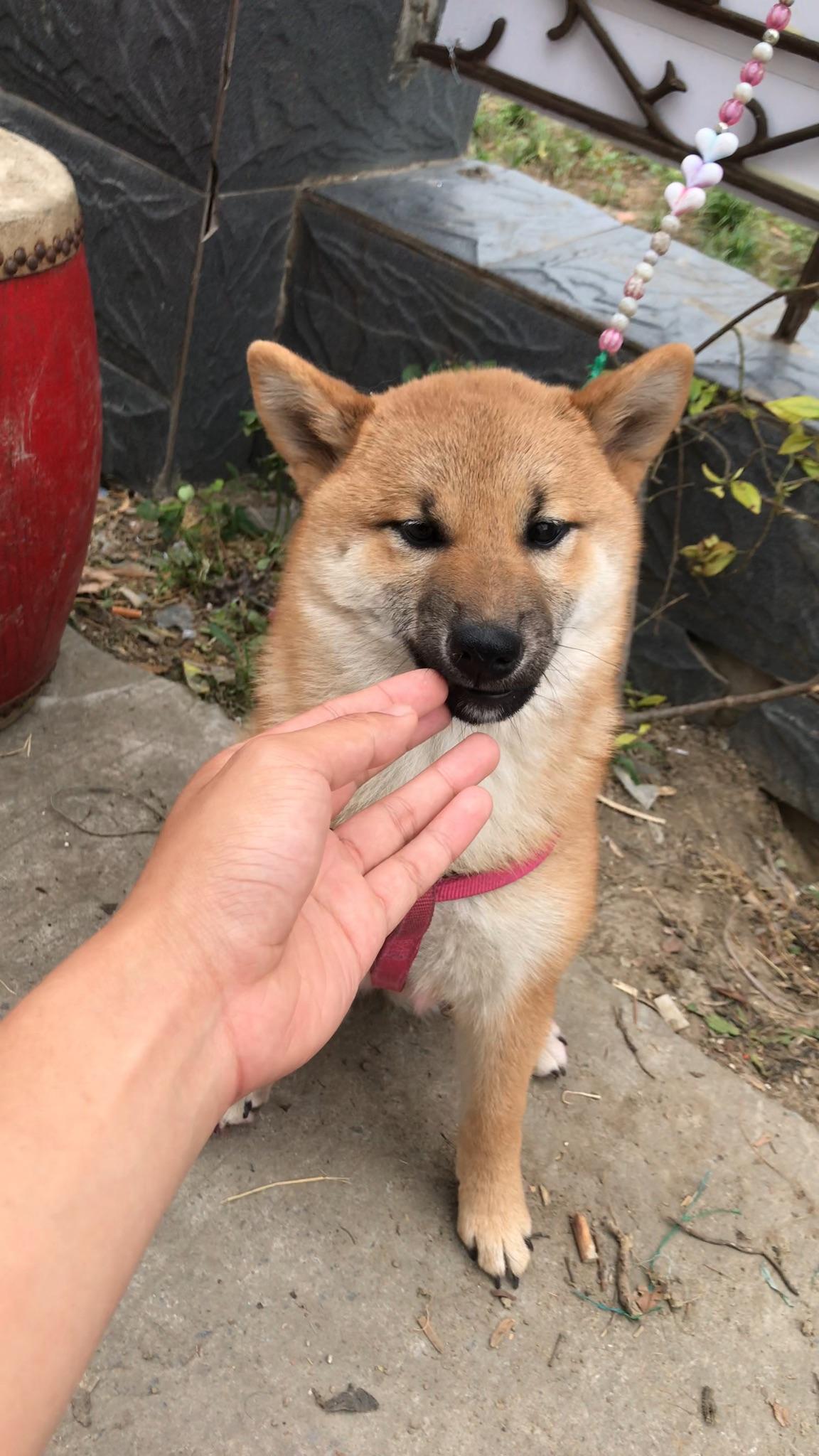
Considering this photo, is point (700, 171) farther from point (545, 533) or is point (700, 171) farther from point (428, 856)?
point (428, 856)

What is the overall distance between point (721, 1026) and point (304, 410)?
205 cm

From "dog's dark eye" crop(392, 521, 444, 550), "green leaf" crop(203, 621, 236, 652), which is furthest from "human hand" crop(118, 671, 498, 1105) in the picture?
"green leaf" crop(203, 621, 236, 652)

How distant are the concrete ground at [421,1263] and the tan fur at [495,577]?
19 centimetres

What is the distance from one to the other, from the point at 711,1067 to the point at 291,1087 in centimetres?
115

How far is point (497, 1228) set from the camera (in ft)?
7.49

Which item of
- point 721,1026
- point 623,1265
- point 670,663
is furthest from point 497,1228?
point 670,663

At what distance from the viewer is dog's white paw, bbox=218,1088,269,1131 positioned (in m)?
2.43

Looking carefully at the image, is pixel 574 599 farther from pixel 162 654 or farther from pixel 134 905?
pixel 162 654

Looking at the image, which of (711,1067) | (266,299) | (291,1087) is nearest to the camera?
(291,1087)

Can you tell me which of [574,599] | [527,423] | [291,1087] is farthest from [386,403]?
[291,1087]

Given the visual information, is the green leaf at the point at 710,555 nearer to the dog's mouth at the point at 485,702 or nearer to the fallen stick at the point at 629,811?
the fallen stick at the point at 629,811

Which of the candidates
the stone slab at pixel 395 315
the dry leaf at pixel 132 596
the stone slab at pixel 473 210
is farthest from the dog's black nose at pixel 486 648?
the stone slab at pixel 473 210

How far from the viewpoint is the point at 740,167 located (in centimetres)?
341

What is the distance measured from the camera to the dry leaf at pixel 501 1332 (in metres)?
2.17
